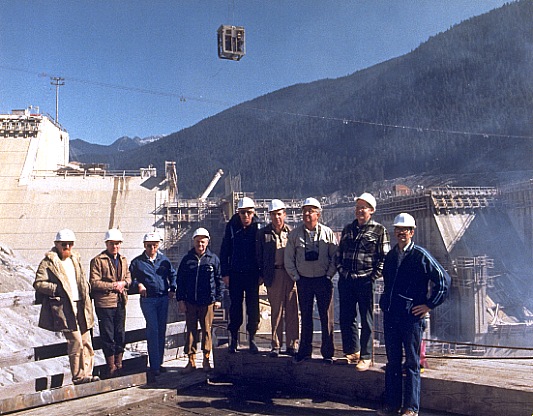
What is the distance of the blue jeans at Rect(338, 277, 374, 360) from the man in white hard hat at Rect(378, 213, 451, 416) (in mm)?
367

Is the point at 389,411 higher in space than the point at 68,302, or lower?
lower

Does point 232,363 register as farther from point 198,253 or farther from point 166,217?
point 166,217

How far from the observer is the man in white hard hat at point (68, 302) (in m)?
4.50

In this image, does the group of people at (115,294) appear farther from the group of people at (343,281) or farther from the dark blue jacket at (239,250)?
the group of people at (343,281)

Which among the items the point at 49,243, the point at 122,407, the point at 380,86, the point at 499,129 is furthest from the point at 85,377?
the point at 380,86

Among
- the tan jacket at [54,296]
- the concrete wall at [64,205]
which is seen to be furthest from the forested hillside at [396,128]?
the tan jacket at [54,296]

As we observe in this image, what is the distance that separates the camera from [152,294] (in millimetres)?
5125

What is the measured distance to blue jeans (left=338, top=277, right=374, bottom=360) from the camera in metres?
4.20

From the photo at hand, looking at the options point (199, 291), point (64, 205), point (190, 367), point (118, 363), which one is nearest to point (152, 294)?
point (199, 291)

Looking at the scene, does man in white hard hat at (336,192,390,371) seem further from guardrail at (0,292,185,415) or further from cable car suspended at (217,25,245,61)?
cable car suspended at (217,25,245,61)

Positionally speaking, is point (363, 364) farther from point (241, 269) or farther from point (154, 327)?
point (154, 327)

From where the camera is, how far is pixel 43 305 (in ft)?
14.8

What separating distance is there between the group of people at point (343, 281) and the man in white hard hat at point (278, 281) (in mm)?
10

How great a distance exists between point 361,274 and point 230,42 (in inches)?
384
